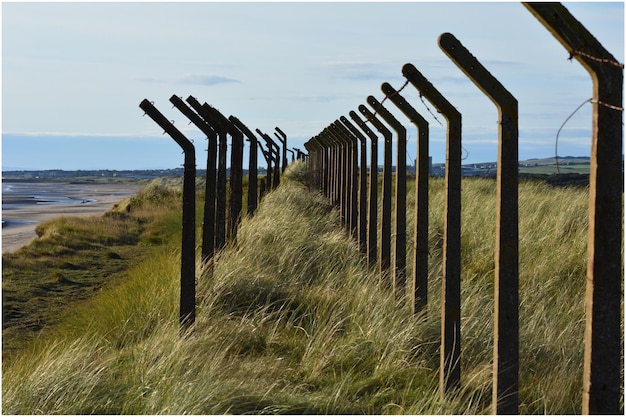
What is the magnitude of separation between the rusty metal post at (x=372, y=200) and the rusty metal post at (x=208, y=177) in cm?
175

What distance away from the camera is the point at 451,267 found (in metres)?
4.68

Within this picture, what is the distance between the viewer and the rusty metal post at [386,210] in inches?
293

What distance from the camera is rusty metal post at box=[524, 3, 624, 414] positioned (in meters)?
3.02

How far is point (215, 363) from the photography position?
4.80 metres

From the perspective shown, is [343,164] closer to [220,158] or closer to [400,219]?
[220,158]

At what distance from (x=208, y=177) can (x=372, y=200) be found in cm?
194

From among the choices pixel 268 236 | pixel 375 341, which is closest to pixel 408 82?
pixel 375 341

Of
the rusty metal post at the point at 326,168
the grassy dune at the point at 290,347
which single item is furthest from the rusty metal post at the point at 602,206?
the rusty metal post at the point at 326,168

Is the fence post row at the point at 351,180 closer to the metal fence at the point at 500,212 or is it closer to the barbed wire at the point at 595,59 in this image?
the metal fence at the point at 500,212

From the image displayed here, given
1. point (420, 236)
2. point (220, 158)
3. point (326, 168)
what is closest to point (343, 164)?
point (220, 158)

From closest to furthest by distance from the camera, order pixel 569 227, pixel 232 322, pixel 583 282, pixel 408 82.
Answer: pixel 408 82
pixel 232 322
pixel 583 282
pixel 569 227

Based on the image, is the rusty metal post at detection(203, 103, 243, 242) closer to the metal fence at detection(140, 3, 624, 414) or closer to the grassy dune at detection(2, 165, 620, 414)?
the metal fence at detection(140, 3, 624, 414)

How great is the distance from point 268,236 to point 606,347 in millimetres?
6168

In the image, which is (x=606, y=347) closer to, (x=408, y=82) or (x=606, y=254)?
(x=606, y=254)
